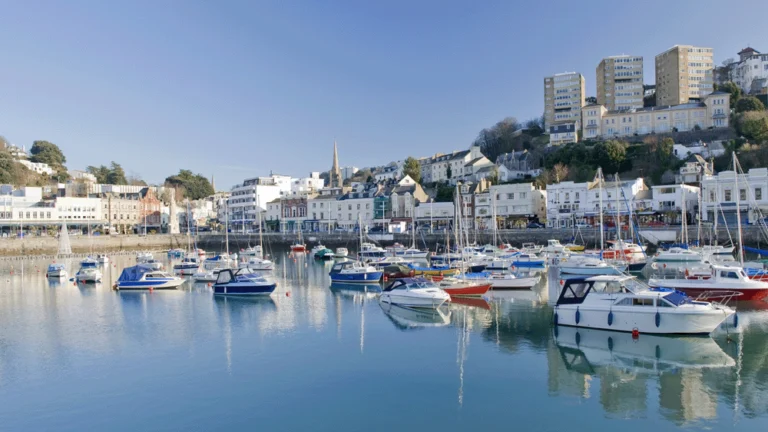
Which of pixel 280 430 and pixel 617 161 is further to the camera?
pixel 617 161

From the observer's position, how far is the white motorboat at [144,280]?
125 feet

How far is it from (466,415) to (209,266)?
143 ft

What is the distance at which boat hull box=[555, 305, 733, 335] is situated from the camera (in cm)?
2016

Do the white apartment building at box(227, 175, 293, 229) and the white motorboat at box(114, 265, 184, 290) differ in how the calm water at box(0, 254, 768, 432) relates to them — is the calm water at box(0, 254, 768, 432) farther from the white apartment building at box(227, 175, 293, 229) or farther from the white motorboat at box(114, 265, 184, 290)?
the white apartment building at box(227, 175, 293, 229)

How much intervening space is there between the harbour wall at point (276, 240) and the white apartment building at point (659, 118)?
37.2 metres

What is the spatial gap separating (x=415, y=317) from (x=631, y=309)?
10062 mm

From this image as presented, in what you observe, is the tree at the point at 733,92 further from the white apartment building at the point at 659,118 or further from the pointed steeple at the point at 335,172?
the pointed steeple at the point at 335,172

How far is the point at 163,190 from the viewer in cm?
11862

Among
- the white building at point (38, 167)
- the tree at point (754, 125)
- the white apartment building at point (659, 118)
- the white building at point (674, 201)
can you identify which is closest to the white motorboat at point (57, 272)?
the white building at point (674, 201)

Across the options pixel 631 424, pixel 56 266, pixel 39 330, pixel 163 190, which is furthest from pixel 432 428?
pixel 163 190

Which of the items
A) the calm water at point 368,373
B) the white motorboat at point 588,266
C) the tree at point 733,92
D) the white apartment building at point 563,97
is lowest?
the calm water at point 368,373

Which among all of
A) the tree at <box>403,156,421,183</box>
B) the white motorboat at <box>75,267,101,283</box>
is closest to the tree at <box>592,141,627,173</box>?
the tree at <box>403,156,421,183</box>

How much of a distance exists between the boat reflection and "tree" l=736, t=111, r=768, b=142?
73.7 m

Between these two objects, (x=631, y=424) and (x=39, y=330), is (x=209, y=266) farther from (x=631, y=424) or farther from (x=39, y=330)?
(x=631, y=424)
